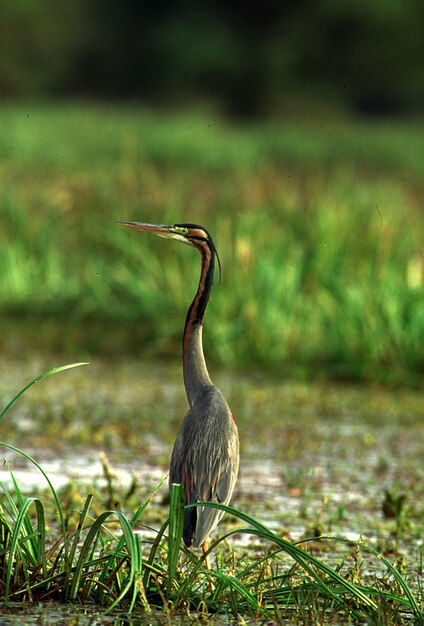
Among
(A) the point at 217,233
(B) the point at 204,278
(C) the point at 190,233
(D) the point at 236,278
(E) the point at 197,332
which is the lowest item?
(D) the point at 236,278

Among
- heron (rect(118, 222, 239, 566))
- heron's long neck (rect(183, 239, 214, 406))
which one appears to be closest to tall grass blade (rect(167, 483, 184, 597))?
heron (rect(118, 222, 239, 566))

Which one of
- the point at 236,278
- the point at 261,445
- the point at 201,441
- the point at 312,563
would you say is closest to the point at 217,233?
the point at 236,278

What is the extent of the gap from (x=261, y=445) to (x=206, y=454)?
2677 mm

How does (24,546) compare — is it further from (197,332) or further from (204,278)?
(204,278)

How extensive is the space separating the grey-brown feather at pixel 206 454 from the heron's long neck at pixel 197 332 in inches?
3.9

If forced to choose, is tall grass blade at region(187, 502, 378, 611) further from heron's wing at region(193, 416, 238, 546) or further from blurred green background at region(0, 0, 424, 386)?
blurred green background at region(0, 0, 424, 386)

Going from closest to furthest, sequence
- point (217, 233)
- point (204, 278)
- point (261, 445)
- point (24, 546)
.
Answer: point (24, 546), point (204, 278), point (261, 445), point (217, 233)

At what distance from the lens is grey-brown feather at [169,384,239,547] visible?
11.0 ft

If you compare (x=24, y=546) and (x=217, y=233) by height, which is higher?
(x=24, y=546)

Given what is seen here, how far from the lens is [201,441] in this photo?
11.1 feet

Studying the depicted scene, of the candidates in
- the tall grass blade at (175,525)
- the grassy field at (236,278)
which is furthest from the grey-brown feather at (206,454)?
the grassy field at (236,278)

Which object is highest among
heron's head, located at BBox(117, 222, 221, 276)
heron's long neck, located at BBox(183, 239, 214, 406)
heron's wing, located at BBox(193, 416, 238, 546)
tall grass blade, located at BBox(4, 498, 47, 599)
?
heron's head, located at BBox(117, 222, 221, 276)

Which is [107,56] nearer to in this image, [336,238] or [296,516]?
[336,238]

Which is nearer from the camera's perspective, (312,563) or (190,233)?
(312,563)
